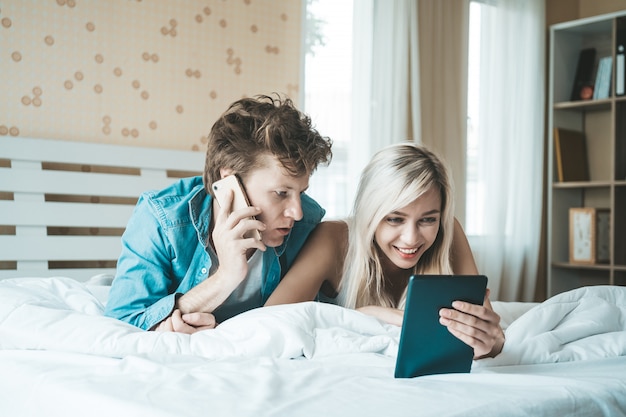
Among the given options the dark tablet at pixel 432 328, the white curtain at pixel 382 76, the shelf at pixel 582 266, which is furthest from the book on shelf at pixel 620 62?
the dark tablet at pixel 432 328

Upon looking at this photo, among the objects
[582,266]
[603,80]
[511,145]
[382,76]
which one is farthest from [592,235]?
[382,76]

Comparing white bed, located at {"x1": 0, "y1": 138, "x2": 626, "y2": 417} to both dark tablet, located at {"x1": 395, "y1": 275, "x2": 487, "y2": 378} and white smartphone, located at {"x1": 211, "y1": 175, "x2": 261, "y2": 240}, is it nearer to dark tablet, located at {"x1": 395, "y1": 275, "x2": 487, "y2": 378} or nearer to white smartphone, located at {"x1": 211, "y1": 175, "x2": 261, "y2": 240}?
dark tablet, located at {"x1": 395, "y1": 275, "x2": 487, "y2": 378}

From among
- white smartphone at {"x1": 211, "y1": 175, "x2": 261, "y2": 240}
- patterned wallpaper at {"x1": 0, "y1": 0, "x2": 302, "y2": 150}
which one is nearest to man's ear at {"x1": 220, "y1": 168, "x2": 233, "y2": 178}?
white smartphone at {"x1": 211, "y1": 175, "x2": 261, "y2": 240}

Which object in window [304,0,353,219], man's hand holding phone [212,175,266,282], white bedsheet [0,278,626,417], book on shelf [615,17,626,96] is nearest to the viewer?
white bedsheet [0,278,626,417]

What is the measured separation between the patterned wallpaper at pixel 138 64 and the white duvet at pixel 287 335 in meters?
1.44

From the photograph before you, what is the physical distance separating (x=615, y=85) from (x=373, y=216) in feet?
8.95

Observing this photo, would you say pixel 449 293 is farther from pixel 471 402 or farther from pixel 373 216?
pixel 373 216

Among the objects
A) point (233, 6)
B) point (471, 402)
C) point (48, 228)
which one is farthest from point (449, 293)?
point (233, 6)

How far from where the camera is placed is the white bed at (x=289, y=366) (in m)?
0.88

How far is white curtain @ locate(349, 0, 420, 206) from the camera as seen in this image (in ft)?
11.1

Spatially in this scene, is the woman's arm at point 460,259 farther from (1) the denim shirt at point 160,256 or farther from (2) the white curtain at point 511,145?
(2) the white curtain at point 511,145

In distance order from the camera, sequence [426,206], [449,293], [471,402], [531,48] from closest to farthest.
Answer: [471,402] < [449,293] < [426,206] < [531,48]

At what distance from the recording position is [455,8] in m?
3.78

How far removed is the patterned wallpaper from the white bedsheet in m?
1.38
